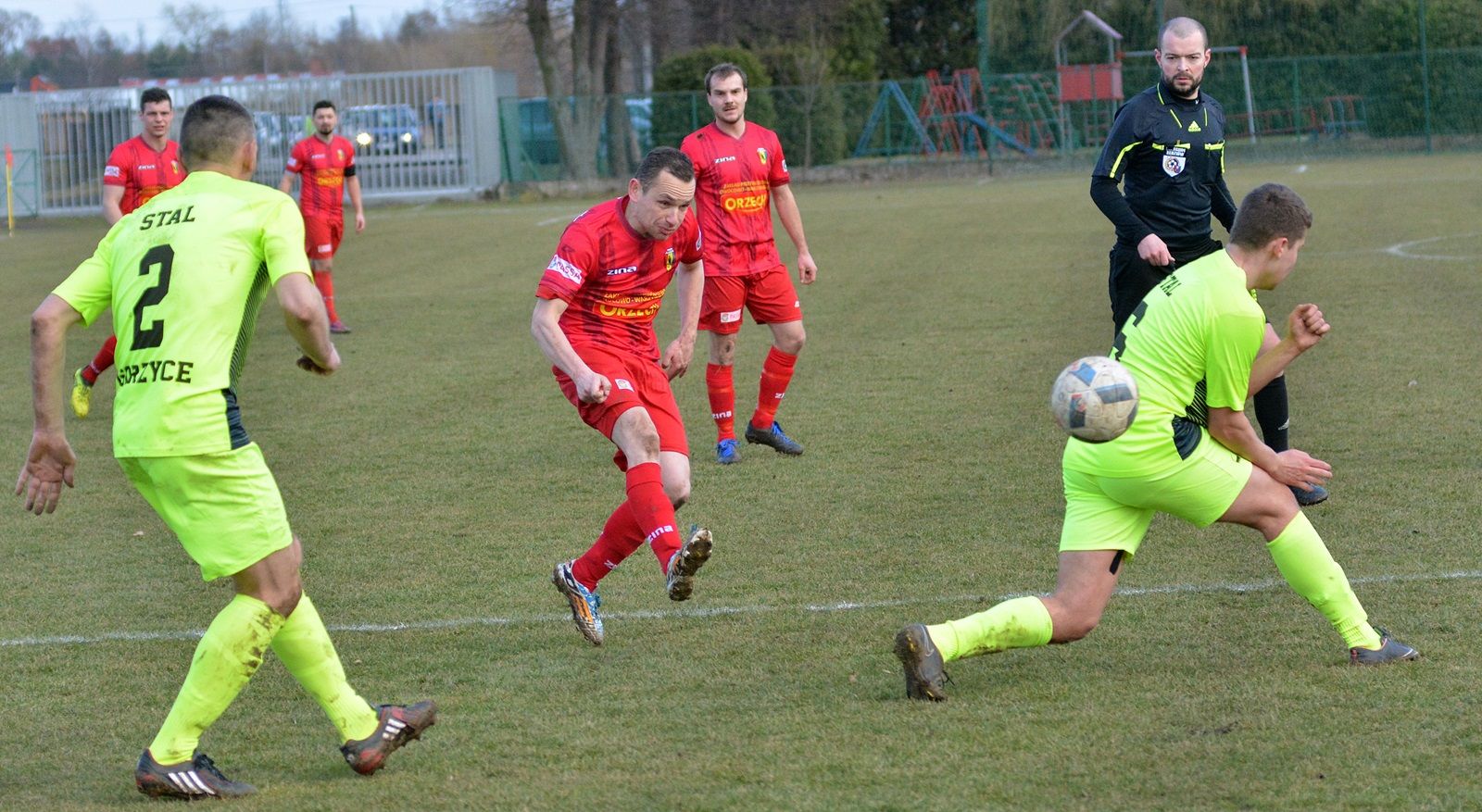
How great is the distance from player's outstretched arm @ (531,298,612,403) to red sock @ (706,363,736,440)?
315 centimetres

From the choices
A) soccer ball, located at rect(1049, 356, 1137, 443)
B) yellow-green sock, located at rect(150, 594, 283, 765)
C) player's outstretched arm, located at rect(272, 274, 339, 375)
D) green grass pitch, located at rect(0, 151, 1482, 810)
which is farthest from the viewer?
soccer ball, located at rect(1049, 356, 1137, 443)

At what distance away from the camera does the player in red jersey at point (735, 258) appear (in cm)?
897

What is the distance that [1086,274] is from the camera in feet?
53.9

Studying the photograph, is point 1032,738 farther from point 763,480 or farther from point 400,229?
point 400,229

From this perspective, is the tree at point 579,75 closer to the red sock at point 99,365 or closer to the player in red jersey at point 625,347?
the red sock at point 99,365

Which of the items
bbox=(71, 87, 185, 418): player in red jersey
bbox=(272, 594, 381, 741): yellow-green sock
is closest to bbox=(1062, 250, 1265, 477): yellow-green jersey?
bbox=(272, 594, 381, 741): yellow-green sock

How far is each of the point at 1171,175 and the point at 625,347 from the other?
2951 millimetres

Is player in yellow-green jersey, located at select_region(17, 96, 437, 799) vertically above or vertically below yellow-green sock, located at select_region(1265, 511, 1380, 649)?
above

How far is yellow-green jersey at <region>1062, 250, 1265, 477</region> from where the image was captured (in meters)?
4.73

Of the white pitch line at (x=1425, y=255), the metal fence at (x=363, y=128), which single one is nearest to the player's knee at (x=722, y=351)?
the white pitch line at (x=1425, y=255)

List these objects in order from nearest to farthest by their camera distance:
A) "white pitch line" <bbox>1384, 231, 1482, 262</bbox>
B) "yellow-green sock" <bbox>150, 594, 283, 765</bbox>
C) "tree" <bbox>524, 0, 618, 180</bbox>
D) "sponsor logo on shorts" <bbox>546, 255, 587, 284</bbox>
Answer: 1. "yellow-green sock" <bbox>150, 594, 283, 765</bbox>
2. "sponsor logo on shorts" <bbox>546, 255, 587, 284</bbox>
3. "white pitch line" <bbox>1384, 231, 1482, 262</bbox>
4. "tree" <bbox>524, 0, 618, 180</bbox>

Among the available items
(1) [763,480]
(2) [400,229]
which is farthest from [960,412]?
(2) [400,229]

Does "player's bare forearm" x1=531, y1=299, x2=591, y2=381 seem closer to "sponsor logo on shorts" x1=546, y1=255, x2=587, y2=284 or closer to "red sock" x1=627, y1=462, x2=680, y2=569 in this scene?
"sponsor logo on shorts" x1=546, y1=255, x2=587, y2=284

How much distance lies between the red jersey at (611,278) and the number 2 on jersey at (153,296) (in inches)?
69.2
